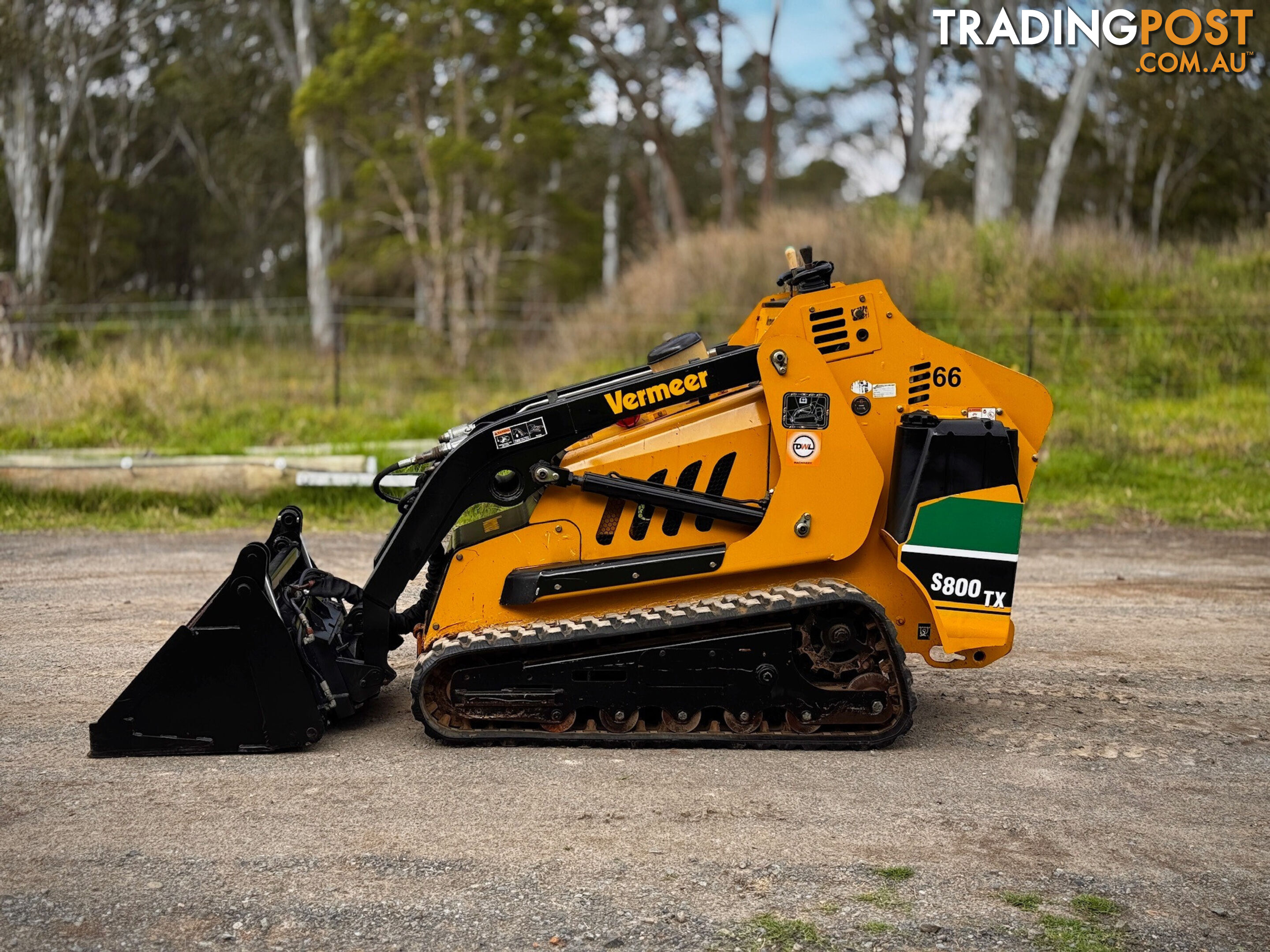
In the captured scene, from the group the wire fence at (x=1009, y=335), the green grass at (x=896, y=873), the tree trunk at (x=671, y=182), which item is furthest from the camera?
the tree trunk at (x=671, y=182)

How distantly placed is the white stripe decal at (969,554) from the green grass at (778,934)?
2067mm

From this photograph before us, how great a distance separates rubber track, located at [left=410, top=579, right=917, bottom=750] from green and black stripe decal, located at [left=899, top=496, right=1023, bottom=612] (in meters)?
0.37

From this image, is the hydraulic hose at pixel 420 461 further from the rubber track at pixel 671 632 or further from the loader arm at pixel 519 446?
the rubber track at pixel 671 632

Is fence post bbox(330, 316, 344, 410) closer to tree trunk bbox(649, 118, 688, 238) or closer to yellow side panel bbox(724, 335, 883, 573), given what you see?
yellow side panel bbox(724, 335, 883, 573)

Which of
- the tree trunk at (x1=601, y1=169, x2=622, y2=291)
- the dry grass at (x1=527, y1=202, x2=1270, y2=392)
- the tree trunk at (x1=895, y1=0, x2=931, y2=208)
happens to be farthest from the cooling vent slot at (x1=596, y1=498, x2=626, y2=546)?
the tree trunk at (x1=601, y1=169, x2=622, y2=291)

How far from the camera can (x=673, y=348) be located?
5688 mm

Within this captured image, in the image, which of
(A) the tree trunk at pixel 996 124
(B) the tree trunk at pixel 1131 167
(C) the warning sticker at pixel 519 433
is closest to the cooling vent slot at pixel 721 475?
(C) the warning sticker at pixel 519 433

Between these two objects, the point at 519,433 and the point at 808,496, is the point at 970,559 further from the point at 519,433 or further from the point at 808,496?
the point at 519,433

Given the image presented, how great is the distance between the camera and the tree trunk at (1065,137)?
26531 mm

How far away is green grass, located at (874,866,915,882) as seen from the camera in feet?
13.9

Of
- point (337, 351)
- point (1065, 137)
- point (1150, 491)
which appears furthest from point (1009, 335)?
point (1065, 137)

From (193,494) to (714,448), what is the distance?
7296 millimetres

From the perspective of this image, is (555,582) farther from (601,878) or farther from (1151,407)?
(1151,407)

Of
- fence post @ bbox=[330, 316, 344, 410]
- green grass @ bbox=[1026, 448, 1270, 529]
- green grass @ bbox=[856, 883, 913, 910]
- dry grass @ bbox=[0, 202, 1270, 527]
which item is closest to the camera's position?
green grass @ bbox=[856, 883, 913, 910]
